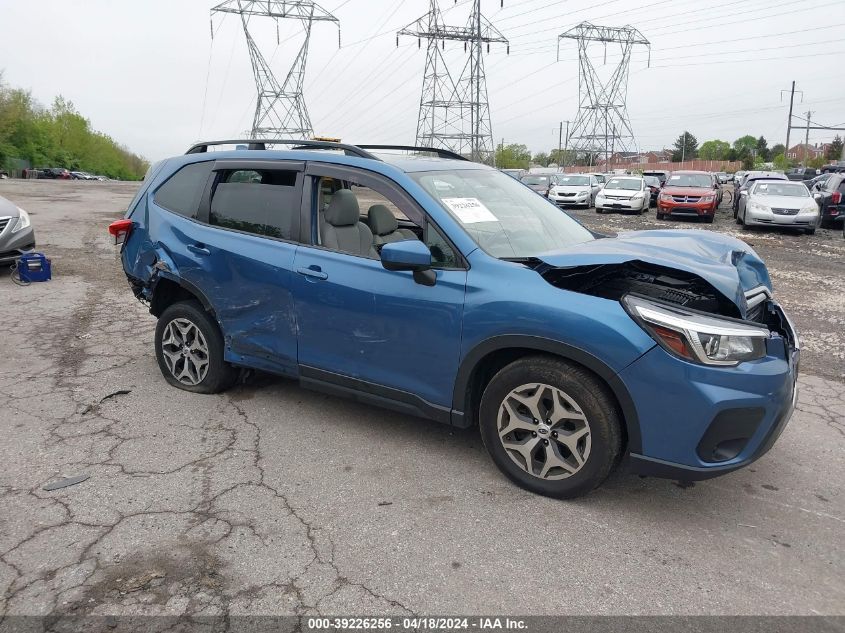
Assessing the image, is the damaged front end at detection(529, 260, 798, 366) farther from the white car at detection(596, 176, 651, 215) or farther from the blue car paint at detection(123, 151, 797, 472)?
the white car at detection(596, 176, 651, 215)

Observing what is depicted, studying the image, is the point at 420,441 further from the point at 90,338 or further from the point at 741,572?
the point at 90,338

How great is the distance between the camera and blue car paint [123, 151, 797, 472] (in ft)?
9.59

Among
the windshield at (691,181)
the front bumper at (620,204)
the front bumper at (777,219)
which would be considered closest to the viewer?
A: the front bumper at (777,219)

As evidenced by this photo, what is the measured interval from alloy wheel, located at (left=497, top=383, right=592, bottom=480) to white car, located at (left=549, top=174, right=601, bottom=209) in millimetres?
23265

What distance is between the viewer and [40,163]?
83.9 meters

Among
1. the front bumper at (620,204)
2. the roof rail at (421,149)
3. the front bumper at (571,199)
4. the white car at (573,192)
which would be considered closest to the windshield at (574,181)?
the white car at (573,192)

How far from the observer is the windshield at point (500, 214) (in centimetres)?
369

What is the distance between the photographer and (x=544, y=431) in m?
3.26

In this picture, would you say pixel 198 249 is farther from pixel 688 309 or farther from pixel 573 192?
pixel 573 192

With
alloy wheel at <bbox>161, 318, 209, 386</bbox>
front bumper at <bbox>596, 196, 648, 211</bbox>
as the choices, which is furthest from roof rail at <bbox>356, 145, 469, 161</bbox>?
front bumper at <bbox>596, 196, 648, 211</bbox>

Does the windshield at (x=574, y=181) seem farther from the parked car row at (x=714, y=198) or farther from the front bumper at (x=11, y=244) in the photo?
the front bumper at (x=11, y=244)

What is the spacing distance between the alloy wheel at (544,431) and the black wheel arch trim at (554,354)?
19 centimetres

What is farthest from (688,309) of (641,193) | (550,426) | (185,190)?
(641,193)

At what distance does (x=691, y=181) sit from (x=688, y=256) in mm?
19263
